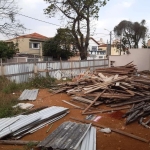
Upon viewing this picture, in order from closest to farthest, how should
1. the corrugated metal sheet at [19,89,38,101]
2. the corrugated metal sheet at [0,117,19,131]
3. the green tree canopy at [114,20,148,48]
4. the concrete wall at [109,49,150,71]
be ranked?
the corrugated metal sheet at [0,117,19,131], the corrugated metal sheet at [19,89,38,101], the concrete wall at [109,49,150,71], the green tree canopy at [114,20,148,48]

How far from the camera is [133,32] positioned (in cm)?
3831

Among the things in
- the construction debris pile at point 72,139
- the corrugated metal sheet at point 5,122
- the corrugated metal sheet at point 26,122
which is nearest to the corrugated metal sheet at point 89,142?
the construction debris pile at point 72,139

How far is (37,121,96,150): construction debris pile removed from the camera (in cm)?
412

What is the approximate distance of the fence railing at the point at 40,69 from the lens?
11719mm

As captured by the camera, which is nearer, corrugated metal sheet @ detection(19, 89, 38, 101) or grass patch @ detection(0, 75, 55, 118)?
grass patch @ detection(0, 75, 55, 118)

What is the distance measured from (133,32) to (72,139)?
37.2 metres

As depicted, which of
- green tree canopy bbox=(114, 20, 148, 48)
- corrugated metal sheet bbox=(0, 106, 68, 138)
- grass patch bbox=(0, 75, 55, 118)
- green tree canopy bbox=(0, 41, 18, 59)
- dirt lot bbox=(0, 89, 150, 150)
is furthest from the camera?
green tree canopy bbox=(114, 20, 148, 48)

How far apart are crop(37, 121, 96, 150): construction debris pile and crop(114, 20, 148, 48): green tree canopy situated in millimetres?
35852

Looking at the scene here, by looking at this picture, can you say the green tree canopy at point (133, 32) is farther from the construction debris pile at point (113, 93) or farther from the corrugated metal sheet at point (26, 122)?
the corrugated metal sheet at point (26, 122)

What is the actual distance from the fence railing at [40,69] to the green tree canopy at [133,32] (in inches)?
868

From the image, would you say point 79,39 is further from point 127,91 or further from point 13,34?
point 127,91

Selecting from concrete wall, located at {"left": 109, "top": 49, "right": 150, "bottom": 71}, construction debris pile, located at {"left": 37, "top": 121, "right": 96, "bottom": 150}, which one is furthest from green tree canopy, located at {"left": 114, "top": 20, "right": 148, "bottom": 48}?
construction debris pile, located at {"left": 37, "top": 121, "right": 96, "bottom": 150}

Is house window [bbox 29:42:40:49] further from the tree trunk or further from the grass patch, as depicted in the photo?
the grass patch

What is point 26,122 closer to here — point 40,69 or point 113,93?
point 113,93
